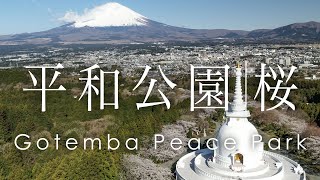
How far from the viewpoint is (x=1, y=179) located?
2184 centimetres

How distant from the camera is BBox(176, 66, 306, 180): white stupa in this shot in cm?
2131

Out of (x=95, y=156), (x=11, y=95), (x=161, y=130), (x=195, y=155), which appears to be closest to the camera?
(x=95, y=156)

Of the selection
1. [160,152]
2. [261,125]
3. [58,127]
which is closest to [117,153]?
[160,152]

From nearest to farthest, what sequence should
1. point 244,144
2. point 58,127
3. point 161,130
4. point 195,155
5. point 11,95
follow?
1. point 244,144
2. point 195,155
3. point 161,130
4. point 58,127
5. point 11,95

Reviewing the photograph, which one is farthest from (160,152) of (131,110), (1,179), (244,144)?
(131,110)

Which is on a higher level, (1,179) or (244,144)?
(244,144)

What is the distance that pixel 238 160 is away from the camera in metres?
21.8

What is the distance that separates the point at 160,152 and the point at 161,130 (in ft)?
16.6

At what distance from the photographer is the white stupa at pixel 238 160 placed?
21.3 meters

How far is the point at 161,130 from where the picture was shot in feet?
112

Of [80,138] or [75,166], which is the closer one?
[75,166]

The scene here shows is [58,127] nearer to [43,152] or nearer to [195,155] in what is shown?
[43,152]

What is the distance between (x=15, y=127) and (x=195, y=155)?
63.0 ft

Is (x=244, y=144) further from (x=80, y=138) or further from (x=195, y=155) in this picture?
(x=80, y=138)
